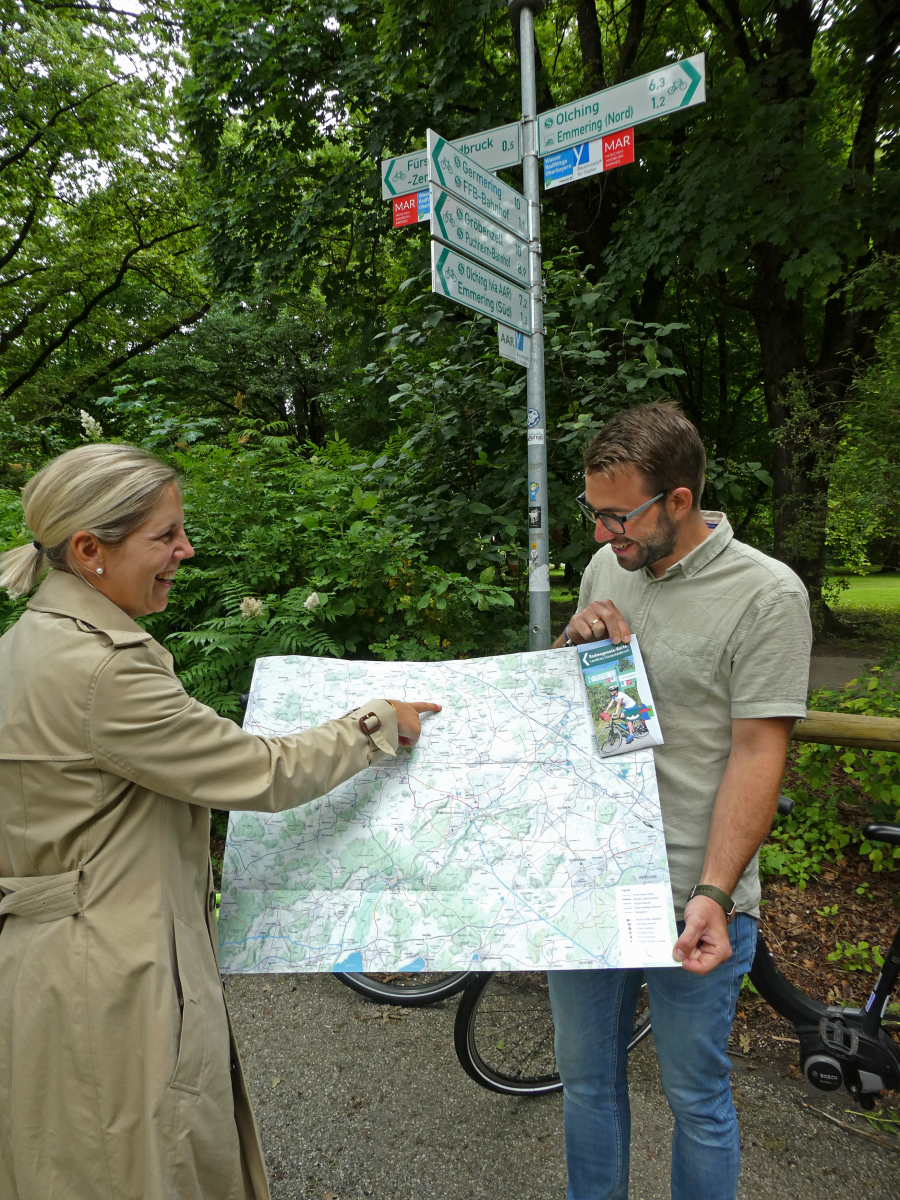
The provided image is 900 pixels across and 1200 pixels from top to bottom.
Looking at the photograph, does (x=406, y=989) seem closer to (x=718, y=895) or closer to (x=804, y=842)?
(x=718, y=895)

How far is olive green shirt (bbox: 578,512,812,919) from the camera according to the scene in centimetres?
148

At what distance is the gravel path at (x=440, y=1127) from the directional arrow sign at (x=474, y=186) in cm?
308

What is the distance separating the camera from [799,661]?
57.9 inches

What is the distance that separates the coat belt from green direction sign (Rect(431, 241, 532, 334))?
1.76 metres

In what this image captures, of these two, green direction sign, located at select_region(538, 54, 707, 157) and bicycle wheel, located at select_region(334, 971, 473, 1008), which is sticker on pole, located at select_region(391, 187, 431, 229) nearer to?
green direction sign, located at select_region(538, 54, 707, 157)

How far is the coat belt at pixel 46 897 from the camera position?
1.26 meters

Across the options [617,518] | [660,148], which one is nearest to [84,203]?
[660,148]

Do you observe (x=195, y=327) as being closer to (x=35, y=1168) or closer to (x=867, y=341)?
(x=867, y=341)

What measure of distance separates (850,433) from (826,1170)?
13.7 ft

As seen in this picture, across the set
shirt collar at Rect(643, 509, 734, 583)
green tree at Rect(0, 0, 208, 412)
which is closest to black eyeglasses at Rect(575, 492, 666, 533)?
shirt collar at Rect(643, 509, 734, 583)

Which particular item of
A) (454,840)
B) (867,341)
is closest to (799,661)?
(454,840)

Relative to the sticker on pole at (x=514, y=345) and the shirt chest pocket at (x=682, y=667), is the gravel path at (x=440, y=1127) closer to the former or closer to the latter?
the shirt chest pocket at (x=682, y=667)

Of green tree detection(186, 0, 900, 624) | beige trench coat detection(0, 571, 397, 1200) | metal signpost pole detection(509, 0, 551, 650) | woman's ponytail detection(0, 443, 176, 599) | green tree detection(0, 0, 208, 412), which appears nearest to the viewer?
beige trench coat detection(0, 571, 397, 1200)

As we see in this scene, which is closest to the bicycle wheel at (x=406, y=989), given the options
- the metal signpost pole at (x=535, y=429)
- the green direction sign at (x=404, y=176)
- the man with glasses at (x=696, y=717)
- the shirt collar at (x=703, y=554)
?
the man with glasses at (x=696, y=717)
